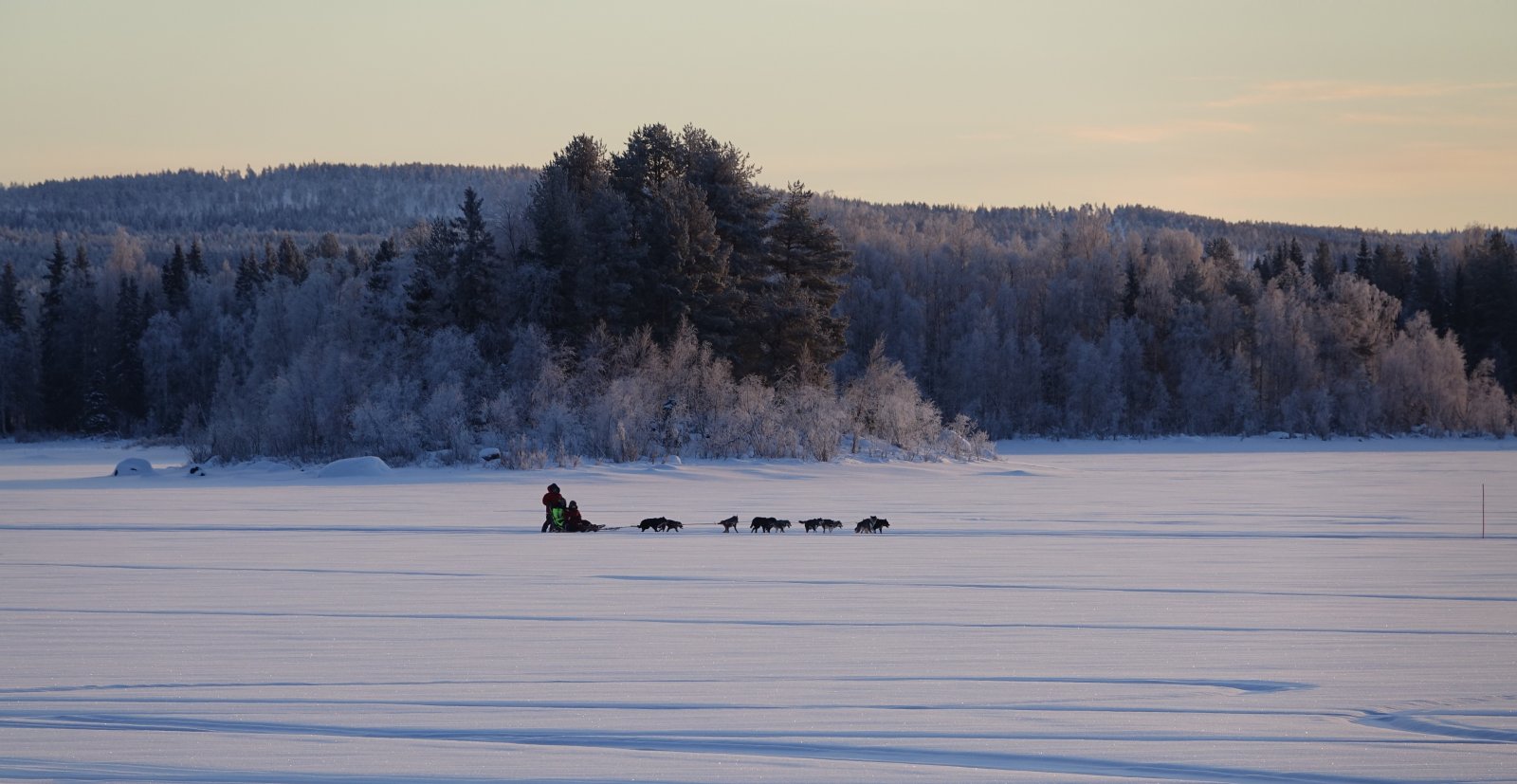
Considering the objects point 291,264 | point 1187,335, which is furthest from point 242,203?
point 1187,335

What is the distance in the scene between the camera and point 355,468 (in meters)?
35.1

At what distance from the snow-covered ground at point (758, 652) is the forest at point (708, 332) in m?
20.5

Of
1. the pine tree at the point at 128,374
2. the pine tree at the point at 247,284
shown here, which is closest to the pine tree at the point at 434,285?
the pine tree at the point at 128,374

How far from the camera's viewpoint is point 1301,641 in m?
9.90

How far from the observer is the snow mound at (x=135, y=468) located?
3556cm

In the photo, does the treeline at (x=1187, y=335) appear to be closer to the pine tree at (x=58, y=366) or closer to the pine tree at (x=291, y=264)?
the pine tree at (x=291, y=264)

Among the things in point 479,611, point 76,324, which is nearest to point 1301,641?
point 479,611

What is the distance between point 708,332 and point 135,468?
61.6 ft

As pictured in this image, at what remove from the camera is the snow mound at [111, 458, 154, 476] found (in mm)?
35559

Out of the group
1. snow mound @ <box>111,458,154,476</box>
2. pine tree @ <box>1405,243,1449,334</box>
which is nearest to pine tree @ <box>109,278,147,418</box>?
snow mound @ <box>111,458,154,476</box>

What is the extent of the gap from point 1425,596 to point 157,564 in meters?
13.6

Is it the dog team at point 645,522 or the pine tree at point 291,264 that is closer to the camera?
the dog team at point 645,522

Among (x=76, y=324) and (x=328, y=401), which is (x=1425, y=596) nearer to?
(x=328, y=401)

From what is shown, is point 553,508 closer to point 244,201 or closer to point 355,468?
point 355,468
